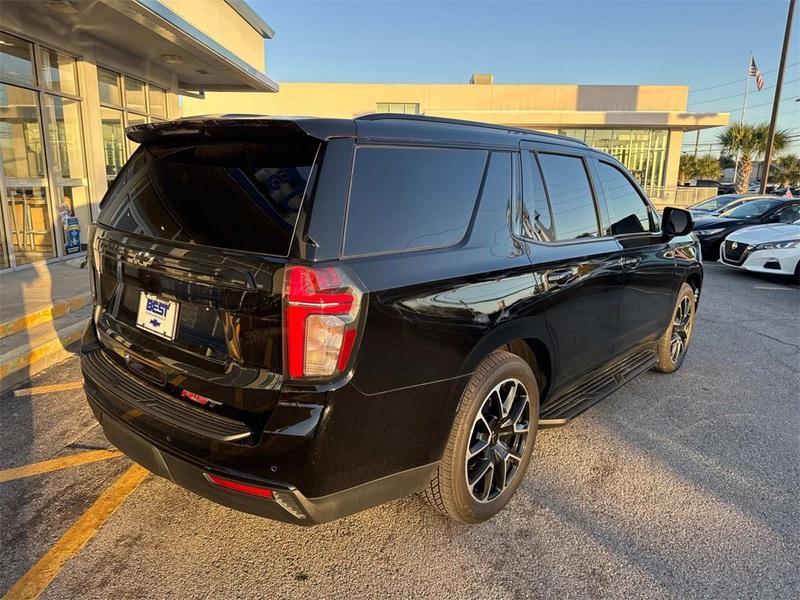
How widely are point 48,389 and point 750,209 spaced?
1395 centimetres

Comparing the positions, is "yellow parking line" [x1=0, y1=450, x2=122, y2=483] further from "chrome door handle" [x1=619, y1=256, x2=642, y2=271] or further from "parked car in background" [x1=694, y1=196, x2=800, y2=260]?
"parked car in background" [x1=694, y1=196, x2=800, y2=260]

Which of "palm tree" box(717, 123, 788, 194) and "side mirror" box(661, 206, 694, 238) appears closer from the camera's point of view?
"side mirror" box(661, 206, 694, 238)

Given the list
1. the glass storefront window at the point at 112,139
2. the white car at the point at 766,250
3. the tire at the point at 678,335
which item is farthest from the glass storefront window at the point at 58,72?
the white car at the point at 766,250

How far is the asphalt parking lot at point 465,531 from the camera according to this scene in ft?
7.78

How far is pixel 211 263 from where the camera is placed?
6.95 ft

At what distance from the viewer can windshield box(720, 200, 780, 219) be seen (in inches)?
493

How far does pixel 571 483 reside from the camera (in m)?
3.19

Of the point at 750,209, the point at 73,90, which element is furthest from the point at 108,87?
the point at 750,209

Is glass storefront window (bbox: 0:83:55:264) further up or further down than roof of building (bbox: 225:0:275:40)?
further down

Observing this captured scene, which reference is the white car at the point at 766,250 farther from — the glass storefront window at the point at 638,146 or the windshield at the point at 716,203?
the glass storefront window at the point at 638,146

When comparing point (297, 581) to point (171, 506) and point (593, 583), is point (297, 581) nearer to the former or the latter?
point (171, 506)

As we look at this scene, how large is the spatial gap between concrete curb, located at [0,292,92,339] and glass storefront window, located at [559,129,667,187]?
104 feet

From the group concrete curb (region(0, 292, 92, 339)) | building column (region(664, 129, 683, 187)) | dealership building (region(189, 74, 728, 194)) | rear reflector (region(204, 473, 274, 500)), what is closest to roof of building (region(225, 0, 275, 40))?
concrete curb (region(0, 292, 92, 339))

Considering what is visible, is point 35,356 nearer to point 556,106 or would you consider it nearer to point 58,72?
point 58,72
